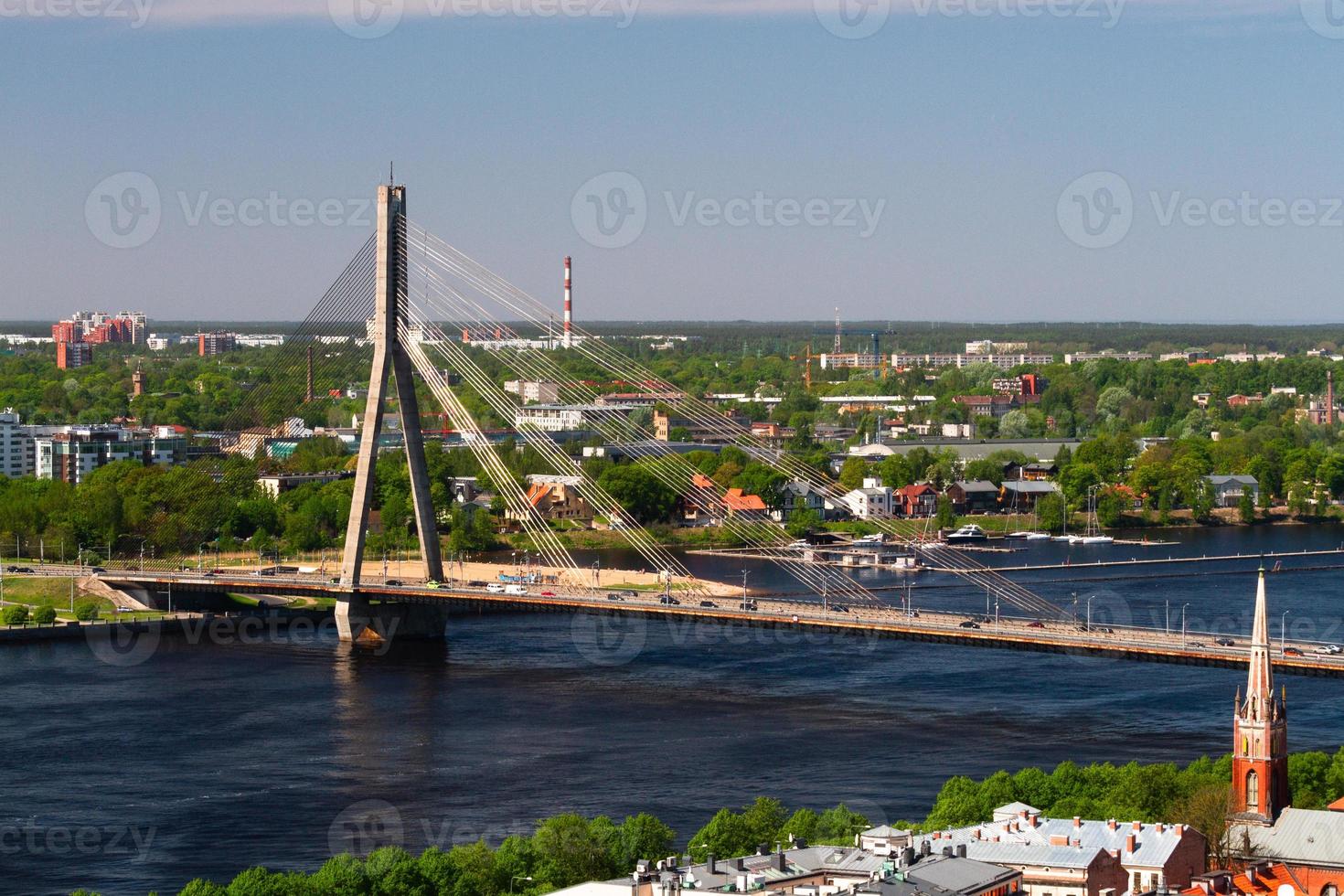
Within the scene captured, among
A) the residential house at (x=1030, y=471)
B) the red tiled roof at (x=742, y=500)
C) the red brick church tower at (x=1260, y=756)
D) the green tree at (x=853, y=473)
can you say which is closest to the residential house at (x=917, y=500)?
the green tree at (x=853, y=473)

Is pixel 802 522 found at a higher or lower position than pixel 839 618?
higher

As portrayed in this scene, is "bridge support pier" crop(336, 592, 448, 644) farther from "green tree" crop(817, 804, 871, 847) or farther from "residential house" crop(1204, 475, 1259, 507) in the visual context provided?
"residential house" crop(1204, 475, 1259, 507)

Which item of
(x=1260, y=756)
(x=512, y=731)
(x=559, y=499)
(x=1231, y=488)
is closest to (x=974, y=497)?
(x=1231, y=488)

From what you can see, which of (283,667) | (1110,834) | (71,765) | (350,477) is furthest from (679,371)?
(1110,834)

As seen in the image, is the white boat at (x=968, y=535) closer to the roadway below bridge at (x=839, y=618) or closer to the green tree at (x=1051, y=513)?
the green tree at (x=1051, y=513)

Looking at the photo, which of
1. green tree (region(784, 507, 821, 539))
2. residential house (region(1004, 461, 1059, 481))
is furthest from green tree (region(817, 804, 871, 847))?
residential house (region(1004, 461, 1059, 481))

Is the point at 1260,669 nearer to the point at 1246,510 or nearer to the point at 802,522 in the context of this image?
the point at 802,522
